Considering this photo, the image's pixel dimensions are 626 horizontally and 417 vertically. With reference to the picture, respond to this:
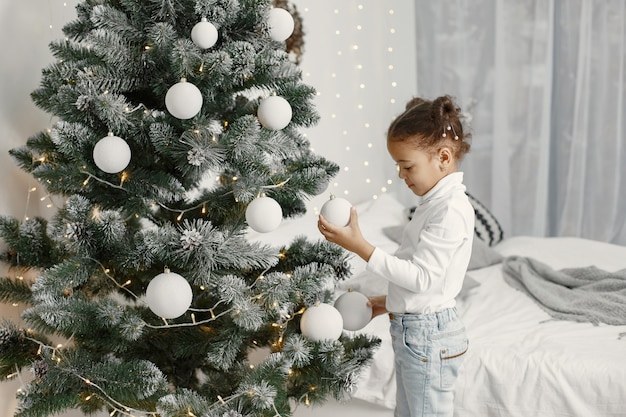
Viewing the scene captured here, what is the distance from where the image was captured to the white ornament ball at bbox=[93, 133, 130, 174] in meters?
1.26

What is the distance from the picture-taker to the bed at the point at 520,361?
1871mm

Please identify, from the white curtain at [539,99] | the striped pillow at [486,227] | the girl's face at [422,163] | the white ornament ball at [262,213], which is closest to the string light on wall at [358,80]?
the white curtain at [539,99]

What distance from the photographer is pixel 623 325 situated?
2.21 metres

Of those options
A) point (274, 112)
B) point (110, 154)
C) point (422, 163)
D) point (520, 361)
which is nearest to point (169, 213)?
point (110, 154)

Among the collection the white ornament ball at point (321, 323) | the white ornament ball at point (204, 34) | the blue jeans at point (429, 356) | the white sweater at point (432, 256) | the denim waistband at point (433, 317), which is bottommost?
the blue jeans at point (429, 356)

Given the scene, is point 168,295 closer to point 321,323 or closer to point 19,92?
point 321,323

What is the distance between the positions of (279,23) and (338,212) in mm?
399

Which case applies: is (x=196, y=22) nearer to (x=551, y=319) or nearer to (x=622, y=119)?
(x=551, y=319)

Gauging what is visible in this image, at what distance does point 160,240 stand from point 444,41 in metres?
3.27

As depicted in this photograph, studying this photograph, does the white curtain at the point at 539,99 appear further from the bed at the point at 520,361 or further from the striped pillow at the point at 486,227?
the bed at the point at 520,361

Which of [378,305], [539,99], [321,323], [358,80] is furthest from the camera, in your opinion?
[539,99]

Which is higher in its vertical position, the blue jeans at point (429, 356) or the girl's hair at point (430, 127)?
the girl's hair at point (430, 127)

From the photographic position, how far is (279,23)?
136 centimetres

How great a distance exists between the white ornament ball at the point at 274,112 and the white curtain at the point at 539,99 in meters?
3.01
